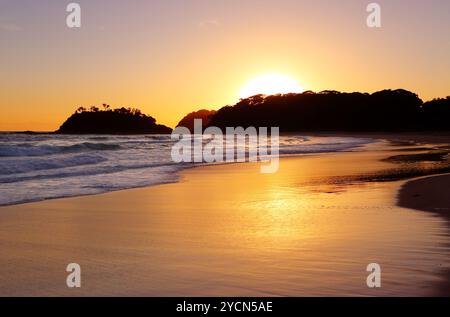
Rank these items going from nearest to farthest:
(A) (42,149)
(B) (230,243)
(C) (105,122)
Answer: (B) (230,243) → (A) (42,149) → (C) (105,122)

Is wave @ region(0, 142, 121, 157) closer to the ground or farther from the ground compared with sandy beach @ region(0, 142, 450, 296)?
farther from the ground

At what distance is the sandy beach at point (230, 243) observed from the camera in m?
4.53

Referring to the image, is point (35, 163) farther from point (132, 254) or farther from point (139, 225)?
point (132, 254)

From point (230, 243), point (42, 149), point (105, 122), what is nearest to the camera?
point (230, 243)

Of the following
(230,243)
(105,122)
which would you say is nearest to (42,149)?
(230,243)

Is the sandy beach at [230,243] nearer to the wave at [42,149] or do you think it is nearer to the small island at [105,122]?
the wave at [42,149]

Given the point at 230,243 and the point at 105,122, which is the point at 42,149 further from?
the point at 105,122

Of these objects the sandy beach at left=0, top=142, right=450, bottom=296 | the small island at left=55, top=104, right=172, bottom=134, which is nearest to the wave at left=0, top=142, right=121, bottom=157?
the sandy beach at left=0, top=142, right=450, bottom=296

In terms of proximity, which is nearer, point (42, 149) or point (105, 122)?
point (42, 149)

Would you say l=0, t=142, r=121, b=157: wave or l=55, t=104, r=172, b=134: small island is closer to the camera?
l=0, t=142, r=121, b=157: wave

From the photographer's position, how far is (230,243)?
6.19 m

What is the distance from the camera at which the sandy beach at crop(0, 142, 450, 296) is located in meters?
4.53

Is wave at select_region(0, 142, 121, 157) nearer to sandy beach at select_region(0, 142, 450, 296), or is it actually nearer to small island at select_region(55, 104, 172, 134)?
sandy beach at select_region(0, 142, 450, 296)

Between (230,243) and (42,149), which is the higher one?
(42,149)
